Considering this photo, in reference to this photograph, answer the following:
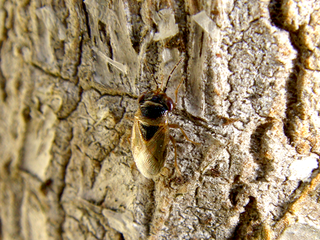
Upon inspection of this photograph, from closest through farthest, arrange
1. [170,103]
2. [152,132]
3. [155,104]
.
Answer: [170,103], [155,104], [152,132]

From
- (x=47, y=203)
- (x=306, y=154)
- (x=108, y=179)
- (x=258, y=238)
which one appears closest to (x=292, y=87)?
(x=306, y=154)

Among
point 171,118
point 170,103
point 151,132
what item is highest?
point 170,103

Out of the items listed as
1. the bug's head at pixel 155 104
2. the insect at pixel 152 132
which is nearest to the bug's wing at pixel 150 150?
the insect at pixel 152 132

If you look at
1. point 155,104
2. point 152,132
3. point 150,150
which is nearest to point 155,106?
point 155,104

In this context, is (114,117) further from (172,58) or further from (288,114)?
(288,114)

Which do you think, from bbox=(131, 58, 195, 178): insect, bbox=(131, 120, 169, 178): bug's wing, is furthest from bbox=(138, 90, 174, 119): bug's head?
bbox=(131, 120, 169, 178): bug's wing

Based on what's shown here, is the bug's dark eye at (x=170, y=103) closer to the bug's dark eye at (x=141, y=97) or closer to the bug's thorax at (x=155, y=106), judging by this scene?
the bug's thorax at (x=155, y=106)

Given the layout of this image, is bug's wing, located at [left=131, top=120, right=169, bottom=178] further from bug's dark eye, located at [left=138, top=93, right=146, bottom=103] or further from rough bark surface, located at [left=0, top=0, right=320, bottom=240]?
bug's dark eye, located at [left=138, top=93, right=146, bottom=103]

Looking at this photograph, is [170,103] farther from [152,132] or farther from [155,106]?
[152,132]
